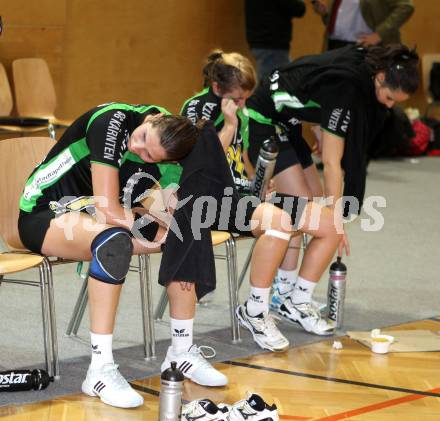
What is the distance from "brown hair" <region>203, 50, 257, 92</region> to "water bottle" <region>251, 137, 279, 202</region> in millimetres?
270

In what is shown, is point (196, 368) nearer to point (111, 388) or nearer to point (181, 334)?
point (181, 334)

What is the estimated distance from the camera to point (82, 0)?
6602 millimetres

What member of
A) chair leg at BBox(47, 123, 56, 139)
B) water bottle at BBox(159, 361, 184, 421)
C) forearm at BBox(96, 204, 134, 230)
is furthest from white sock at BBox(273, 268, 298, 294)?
chair leg at BBox(47, 123, 56, 139)

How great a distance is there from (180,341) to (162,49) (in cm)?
409

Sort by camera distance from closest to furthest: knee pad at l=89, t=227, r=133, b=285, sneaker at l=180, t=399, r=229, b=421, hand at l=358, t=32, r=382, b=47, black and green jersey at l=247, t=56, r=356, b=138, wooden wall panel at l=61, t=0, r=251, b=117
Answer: sneaker at l=180, t=399, r=229, b=421 → knee pad at l=89, t=227, r=133, b=285 → black and green jersey at l=247, t=56, r=356, b=138 → wooden wall panel at l=61, t=0, r=251, b=117 → hand at l=358, t=32, r=382, b=47

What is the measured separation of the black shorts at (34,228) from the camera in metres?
3.35

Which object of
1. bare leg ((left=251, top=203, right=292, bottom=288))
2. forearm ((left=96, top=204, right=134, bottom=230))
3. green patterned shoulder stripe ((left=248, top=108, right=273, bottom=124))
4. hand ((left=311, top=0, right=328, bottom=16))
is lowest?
bare leg ((left=251, top=203, right=292, bottom=288))

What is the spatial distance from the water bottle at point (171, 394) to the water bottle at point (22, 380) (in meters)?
0.56

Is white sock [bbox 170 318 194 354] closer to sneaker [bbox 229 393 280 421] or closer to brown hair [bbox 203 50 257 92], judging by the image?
sneaker [bbox 229 393 280 421]

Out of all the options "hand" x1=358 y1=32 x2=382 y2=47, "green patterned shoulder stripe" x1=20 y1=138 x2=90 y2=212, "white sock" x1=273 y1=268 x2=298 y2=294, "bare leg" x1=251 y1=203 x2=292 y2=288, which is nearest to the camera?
"green patterned shoulder stripe" x1=20 y1=138 x2=90 y2=212

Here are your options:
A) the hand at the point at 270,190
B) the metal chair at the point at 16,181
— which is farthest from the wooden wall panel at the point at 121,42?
the hand at the point at 270,190

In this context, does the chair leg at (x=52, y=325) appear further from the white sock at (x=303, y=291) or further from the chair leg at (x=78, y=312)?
the white sock at (x=303, y=291)

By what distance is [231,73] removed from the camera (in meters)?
3.93

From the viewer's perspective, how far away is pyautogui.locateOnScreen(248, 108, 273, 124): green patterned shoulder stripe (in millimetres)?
4289
